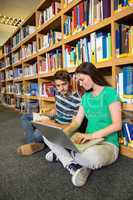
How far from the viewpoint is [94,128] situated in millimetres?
1473

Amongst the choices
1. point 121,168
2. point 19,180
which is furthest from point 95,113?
point 19,180

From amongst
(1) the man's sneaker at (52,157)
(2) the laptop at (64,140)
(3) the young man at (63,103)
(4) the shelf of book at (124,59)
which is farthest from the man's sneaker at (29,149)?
(4) the shelf of book at (124,59)

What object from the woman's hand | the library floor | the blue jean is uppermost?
the woman's hand

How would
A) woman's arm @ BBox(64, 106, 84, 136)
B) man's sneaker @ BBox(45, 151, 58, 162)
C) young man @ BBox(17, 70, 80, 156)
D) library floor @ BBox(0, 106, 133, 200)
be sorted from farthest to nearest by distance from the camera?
young man @ BBox(17, 70, 80, 156), man's sneaker @ BBox(45, 151, 58, 162), woman's arm @ BBox(64, 106, 84, 136), library floor @ BBox(0, 106, 133, 200)

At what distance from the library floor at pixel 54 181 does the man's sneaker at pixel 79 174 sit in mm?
35

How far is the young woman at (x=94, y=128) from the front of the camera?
1.21 meters

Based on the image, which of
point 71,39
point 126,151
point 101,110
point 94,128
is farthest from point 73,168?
point 71,39

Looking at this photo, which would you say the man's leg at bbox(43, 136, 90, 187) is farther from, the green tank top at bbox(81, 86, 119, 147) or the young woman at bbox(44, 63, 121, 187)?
the green tank top at bbox(81, 86, 119, 147)

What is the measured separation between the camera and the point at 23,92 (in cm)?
420

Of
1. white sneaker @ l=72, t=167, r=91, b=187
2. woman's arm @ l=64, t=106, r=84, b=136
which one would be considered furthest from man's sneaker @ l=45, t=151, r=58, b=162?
white sneaker @ l=72, t=167, r=91, b=187

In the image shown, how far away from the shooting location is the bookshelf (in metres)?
1.63

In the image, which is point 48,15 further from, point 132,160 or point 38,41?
point 132,160

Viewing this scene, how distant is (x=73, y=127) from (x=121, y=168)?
0.47 metres

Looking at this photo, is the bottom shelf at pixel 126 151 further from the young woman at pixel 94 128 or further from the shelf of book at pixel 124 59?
the shelf of book at pixel 124 59
